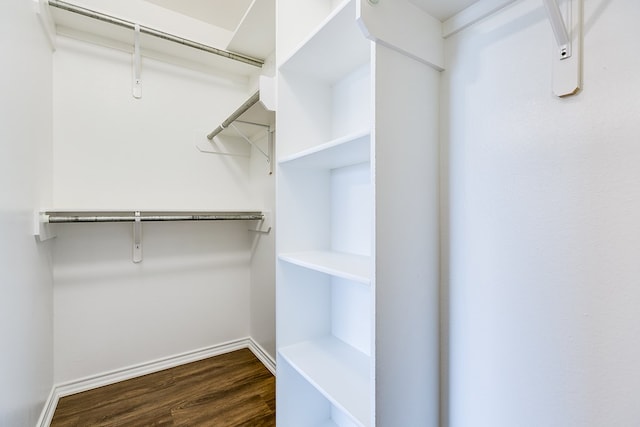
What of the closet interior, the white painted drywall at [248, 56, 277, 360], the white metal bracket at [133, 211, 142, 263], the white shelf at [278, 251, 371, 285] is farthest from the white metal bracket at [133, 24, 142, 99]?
the white shelf at [278, 251, 371, 285]

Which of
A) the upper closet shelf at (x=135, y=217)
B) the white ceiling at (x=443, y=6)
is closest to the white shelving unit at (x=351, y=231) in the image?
the white ceiling at (x=443, y=6)

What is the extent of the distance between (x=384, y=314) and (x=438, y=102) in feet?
2.13

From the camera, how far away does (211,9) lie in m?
1.79

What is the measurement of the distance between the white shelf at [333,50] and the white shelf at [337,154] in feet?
1.06

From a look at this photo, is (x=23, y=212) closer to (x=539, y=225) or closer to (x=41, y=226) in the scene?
(x=41, y=226)

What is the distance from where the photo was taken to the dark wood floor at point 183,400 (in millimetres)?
1375

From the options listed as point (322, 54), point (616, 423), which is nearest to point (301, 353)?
point (616, 423)

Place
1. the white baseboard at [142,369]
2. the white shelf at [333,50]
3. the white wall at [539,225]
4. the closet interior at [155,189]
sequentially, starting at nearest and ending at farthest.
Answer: the white wall at [539,225] → the white shelf at [333,50] → the white baseboard at [142,369] → the closet interior at [155,189]

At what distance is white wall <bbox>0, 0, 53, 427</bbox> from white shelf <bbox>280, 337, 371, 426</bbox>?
101cm

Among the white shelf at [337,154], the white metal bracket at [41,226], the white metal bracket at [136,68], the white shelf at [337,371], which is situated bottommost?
the white shelf at [337,371]

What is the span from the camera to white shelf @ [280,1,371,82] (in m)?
0.79

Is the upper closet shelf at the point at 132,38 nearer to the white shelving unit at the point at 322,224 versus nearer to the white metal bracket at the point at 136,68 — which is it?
the white metal bracket at the point at 136,68

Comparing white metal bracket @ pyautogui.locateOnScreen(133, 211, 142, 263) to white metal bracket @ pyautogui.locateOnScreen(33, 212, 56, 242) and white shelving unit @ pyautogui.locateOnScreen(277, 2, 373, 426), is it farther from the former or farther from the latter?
white shelving unit @ pyautogui.locateOnScreen(277, 2, 373, 426)

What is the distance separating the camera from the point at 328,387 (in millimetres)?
869
